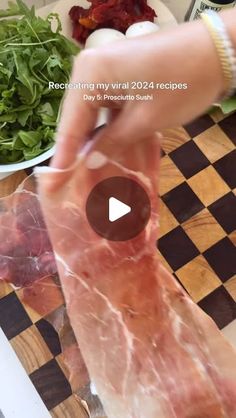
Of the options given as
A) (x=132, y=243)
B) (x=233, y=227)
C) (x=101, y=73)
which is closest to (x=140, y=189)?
(x=132, y=243)

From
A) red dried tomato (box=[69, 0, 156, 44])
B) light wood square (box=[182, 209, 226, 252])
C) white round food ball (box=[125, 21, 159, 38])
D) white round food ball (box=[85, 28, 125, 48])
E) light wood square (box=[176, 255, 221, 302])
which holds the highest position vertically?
red dried tomato (box=[69, 0, 156, 44])

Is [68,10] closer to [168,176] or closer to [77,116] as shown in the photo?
[168,176]

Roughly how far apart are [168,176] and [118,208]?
15 cm

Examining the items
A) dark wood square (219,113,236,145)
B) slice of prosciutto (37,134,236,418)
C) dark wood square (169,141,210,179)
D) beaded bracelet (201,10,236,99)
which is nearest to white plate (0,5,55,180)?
slice of prosciutto (37,134,236,418)

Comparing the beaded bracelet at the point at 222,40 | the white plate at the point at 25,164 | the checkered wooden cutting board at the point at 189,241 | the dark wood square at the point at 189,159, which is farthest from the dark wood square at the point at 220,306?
the beaded bracelet at the point at 222,40

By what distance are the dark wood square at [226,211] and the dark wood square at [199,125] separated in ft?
0.45

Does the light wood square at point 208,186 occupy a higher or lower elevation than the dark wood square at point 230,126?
lower

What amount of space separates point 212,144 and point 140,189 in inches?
9.1

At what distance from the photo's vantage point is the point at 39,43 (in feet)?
2.92

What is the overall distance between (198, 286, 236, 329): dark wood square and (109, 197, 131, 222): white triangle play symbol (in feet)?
0.65

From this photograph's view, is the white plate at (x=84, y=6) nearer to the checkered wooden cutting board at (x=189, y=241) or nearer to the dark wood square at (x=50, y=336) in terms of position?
the checkered wooden cutting board at (x=189, y=241)

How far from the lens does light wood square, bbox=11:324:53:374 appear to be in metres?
0.81

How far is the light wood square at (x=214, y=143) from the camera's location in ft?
3.13

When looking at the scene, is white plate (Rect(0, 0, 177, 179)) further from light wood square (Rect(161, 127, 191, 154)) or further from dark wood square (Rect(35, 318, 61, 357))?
dark wood square (Rect(35, 318, 61, 357))
